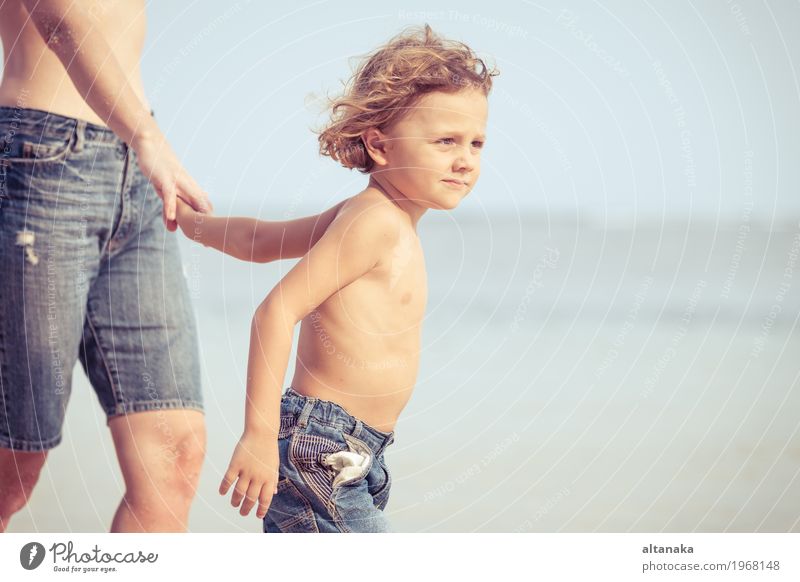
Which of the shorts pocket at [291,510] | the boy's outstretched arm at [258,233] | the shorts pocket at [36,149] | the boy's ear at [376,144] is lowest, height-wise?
the shorts pocket at [291,510]

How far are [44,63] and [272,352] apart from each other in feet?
2.00

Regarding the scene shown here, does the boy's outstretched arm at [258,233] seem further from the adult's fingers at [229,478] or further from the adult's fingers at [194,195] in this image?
the adult's fingers at [229,478]

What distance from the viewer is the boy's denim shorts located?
132 cm

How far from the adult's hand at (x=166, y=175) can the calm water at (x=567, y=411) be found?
549mm

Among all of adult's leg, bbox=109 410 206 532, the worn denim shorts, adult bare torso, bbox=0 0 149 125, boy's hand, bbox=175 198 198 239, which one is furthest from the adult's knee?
adult bare torso, bbox=0 0 149 125

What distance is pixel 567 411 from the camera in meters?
2.45

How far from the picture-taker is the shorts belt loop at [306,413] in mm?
1329

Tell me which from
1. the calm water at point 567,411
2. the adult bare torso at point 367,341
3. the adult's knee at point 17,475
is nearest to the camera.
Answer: the adult bare torso at point 367,341

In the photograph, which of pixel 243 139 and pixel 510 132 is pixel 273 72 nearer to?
pixel 243 139

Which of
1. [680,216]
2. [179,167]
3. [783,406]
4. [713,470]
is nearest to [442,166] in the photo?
[179,167]

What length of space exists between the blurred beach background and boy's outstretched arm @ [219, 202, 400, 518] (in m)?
0.43

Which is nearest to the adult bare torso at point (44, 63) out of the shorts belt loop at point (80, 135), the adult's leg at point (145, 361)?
the shorts belt loop at point (80, 135)

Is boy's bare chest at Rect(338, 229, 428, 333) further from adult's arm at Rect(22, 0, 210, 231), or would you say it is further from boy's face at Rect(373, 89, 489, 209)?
adult's arm at Rect(22, 0, 210, 231)
